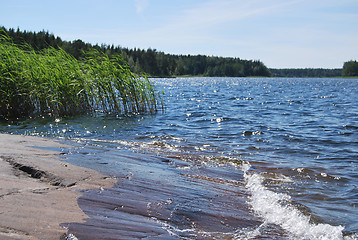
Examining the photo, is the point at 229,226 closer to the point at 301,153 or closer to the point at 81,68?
the point at 301,153

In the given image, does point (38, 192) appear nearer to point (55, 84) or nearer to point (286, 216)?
point (286, 216)

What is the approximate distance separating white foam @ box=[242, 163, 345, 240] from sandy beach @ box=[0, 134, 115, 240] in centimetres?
234

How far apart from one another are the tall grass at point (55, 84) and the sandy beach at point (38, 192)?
752 centimetres

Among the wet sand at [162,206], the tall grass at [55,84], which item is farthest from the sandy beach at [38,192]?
the tall grass at [55,84]

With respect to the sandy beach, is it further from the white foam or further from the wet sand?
the white foam

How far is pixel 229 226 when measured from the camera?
3.86 metres

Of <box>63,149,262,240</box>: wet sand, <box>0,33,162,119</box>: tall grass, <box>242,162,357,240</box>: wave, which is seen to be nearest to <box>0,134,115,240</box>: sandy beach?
<box>63,149,262,240</box>: wet sand

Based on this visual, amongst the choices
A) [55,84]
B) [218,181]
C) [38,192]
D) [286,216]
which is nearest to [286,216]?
[286,216]

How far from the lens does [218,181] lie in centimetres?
614

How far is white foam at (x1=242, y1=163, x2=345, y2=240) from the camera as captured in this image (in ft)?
13.0

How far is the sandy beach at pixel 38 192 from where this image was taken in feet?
8.84

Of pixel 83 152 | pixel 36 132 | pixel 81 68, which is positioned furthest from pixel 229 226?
pixel 81 68

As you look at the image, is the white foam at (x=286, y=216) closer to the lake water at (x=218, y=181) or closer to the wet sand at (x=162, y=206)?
the lake water at (x=218, y=181)

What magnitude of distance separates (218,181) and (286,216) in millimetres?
1810
